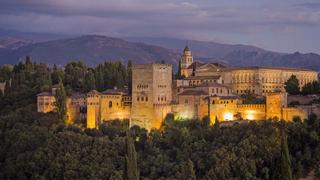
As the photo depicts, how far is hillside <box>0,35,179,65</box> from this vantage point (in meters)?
153

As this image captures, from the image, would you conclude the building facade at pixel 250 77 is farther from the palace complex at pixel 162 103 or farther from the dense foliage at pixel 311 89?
the dense foliage at pixel 311 89

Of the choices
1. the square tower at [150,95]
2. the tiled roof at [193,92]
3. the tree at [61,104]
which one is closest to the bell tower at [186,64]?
the square tower at [150,95]

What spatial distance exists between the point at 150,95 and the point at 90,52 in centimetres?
11498

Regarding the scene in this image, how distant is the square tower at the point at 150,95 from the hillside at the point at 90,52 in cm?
10254

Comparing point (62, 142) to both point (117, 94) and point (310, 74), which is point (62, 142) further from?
point (310, 74)

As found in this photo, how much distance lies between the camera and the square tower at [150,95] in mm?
44000

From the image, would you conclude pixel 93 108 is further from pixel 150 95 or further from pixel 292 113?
pixel 292 113

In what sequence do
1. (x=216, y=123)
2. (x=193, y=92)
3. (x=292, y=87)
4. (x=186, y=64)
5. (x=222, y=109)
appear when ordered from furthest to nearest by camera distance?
(x=186, y=64) < (x=292, y=87) < (x=193, y=92) < (x=222, y=109) < (x=216, y=123)

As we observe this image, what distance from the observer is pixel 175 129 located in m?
41.6

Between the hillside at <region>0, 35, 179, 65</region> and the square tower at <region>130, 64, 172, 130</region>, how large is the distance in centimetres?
10254

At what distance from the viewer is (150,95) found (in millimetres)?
44312

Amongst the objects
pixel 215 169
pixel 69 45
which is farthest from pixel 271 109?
pixel 69 45

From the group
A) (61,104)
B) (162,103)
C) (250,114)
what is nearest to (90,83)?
(61,104)

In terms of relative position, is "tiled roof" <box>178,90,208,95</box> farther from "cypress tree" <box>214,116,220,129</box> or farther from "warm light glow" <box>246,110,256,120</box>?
"warm light glow" <box>246,110,256,120</box>
